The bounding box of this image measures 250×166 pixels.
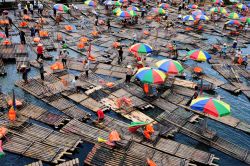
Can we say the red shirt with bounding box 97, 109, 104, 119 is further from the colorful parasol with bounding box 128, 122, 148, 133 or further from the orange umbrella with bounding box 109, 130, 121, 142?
the orange umbrella with bounding box 109, 130, 121, 142

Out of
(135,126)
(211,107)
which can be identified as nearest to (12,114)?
(135,126)

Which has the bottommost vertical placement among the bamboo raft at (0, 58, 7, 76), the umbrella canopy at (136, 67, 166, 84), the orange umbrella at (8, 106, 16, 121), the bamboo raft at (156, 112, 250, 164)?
the bamboo raft at (156, 112, 250, 164)

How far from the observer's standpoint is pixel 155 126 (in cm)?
2241

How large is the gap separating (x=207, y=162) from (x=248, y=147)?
4672mm

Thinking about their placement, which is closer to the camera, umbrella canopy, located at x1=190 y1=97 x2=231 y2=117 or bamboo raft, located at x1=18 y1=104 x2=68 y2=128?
umbrella canopy, located at x1=190 y1=97 x2=231 y2=117

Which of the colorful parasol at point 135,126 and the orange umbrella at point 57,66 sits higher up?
the orange umbrella at point 57,66

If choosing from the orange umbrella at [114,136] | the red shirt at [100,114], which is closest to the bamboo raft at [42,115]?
the red shirt at [100,114]

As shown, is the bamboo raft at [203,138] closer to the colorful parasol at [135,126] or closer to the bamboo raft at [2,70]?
the colorful parasol at [135,126]

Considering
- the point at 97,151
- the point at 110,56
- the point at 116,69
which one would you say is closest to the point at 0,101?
the point at 97,151

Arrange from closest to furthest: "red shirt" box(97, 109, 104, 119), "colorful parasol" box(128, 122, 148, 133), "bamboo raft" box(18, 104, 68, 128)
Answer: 1. "colorful parasol" box(128, 122, 148, 133)
2. "bamboo raft" box(18, 104, 68, 128)
3. "red shirt" box(97, 109, 104, 119)

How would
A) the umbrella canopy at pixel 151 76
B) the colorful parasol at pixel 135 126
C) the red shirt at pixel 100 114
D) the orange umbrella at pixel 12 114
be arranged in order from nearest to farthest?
the colorful parasol at pixel 135 126, the orange umbrella at pixel 12 114, the red shirt at pixel 100 114, the umbrella canopy at pixel 151 76

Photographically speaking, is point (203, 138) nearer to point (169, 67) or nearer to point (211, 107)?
point (211, 107)

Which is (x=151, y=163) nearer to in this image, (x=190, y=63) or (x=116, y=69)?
(x=116, y=69)

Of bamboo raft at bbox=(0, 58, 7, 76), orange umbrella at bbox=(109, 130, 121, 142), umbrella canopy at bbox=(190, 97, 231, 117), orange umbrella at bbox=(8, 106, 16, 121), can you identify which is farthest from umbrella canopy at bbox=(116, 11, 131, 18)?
orange umbrella at bbox=(109, 130, 121, 142)
